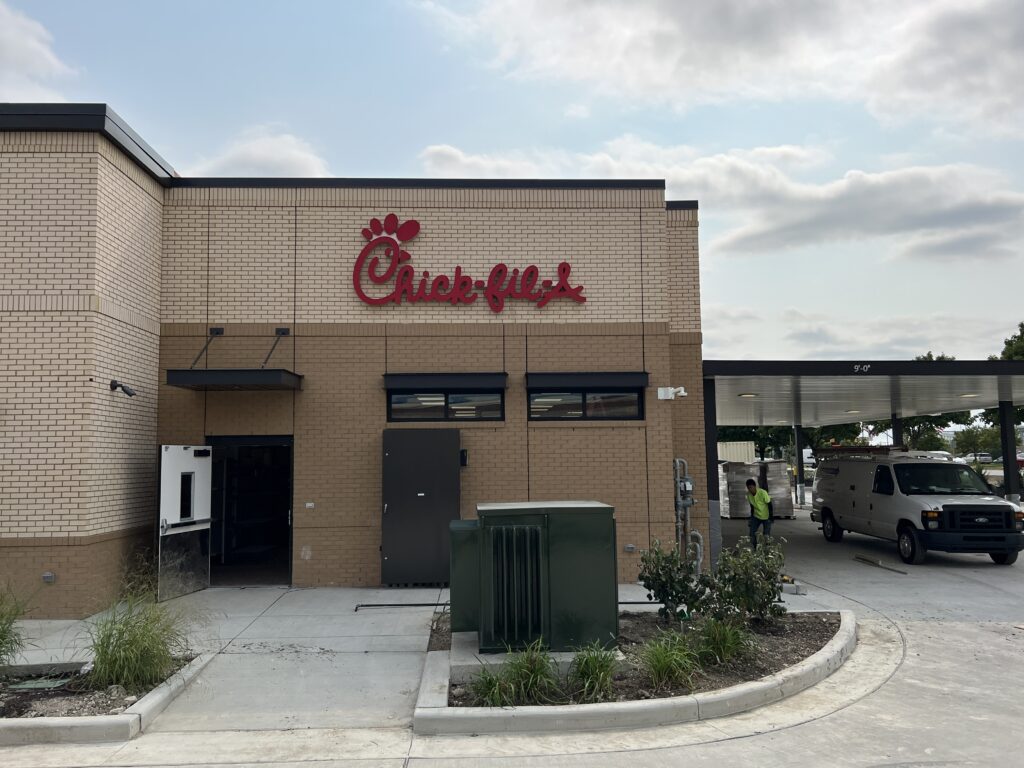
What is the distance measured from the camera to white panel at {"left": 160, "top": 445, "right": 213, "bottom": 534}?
10891 mm

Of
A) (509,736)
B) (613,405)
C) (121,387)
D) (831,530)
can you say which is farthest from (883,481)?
(121,387)

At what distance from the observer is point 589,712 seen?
248 inches

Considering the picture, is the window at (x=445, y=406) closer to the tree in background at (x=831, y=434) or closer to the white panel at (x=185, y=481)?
the white panel at (x=185, y=481)

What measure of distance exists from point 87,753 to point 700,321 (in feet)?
36.0

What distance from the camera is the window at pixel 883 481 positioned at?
52.5ft

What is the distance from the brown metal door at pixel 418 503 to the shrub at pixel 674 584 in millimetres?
4093

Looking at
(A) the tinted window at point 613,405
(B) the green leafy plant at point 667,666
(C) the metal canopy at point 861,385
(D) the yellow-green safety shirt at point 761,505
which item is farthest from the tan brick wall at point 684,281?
(B) the green leafy plant at point 667,666

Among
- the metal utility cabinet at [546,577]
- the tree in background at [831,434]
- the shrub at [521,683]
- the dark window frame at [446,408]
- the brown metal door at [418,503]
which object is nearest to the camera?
the shrub at [521,683]

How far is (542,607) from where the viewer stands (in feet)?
25.2

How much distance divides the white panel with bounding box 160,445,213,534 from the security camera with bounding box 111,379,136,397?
0.92 metres

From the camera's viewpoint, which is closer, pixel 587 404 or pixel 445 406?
pixel 445 406

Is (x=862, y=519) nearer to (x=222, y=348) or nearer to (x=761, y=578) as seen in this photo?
(x=761, y=578)

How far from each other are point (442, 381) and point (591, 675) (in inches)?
251

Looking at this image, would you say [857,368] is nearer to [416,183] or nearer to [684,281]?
[684,281]
